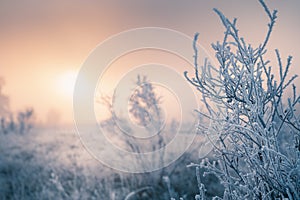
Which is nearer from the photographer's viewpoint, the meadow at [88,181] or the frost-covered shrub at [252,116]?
the frost-covered shrub at [252,116]

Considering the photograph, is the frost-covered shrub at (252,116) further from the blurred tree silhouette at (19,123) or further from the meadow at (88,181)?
the blurred tree silhouette at (19,123)

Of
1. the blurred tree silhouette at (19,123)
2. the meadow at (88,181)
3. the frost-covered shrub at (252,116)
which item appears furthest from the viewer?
the blurred tree silhouette at (19,123)

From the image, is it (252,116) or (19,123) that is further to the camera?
(19,123)

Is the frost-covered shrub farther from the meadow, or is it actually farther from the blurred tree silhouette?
the blurred tree silhouette

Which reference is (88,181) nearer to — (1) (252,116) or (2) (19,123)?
(1) (252,116)

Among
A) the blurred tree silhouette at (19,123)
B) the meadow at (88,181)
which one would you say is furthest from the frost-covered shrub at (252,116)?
the blurred tree silhouette at (19,123)

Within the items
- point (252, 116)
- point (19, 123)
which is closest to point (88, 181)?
point (252, 116)

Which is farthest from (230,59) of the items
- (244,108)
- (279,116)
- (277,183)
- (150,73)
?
(150,73)

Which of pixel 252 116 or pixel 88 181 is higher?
pixel 252 116

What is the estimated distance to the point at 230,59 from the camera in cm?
151

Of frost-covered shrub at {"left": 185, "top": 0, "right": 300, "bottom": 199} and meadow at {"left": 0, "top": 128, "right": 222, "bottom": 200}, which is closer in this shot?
frost-covered shrub at {"left": 185, "top": 0, "right": 300, "bottom": 199}

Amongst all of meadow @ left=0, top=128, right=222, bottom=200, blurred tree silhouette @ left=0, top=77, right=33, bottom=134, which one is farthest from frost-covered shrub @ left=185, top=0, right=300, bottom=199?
blurred tree silhouette @ left=0, top=77, right=33, bottom=134

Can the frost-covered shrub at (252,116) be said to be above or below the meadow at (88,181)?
above

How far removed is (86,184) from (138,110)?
1940mm
